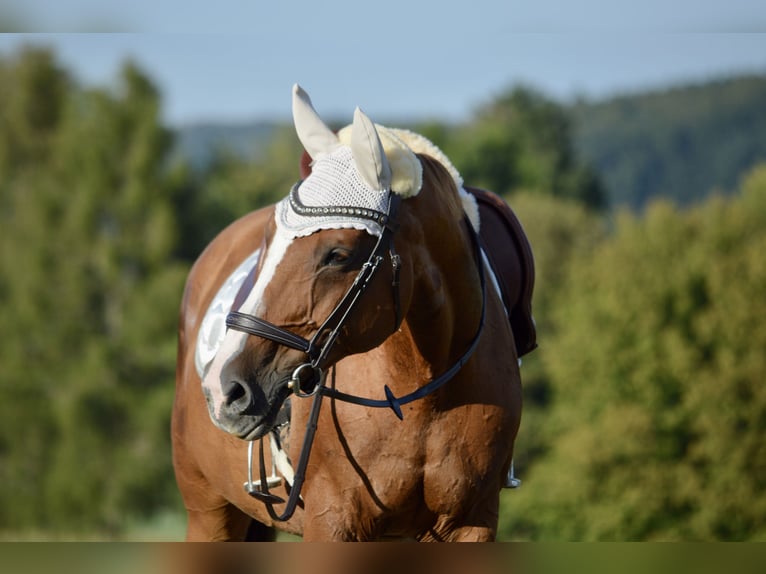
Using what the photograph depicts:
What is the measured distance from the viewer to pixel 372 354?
4.40m

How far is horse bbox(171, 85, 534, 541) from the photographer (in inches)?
149

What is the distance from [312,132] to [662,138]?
306 ft

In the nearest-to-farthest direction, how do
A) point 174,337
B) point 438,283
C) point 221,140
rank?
point 438,283 < point 174,337 < point 221,140

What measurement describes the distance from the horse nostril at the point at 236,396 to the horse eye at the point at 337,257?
53 cm

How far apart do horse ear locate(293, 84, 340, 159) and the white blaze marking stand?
0.44 meters

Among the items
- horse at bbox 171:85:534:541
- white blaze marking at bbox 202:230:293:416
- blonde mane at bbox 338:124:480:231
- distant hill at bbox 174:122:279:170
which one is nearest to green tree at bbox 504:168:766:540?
distant hill at bbox 174:122:279:170

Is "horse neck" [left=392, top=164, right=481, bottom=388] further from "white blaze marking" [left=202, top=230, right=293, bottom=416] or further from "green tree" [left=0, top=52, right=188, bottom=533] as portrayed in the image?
"green tree" [left=0, top=52, right=188, bottom=533]

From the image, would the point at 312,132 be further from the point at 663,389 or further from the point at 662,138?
the point at 662,138

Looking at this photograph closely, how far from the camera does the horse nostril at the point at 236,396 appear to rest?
366 centimetres

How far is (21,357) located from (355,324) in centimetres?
4589

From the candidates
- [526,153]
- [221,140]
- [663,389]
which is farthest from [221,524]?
[526,153]

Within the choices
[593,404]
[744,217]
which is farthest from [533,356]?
[744,217]

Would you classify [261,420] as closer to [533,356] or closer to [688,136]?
[533,356]

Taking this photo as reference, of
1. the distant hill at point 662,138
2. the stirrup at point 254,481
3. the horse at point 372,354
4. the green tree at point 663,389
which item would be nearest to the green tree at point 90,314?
the distant hill at point 662,138
